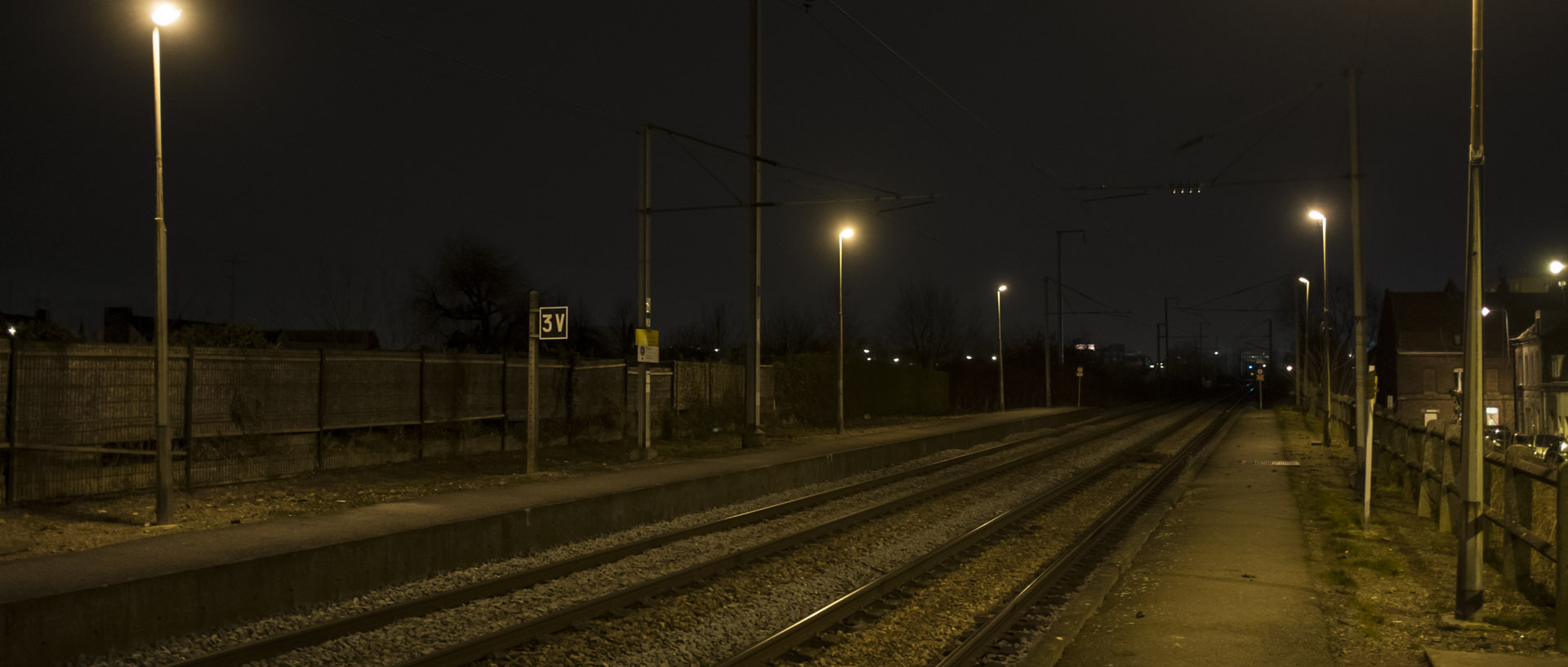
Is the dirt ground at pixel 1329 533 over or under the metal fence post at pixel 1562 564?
under

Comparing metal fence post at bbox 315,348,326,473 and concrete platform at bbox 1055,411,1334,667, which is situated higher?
metal fence post at bbox 315,348,326,473

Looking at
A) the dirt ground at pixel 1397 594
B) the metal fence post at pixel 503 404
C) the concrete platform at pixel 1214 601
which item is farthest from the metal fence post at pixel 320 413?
the dirt ground at pixel 1397 594

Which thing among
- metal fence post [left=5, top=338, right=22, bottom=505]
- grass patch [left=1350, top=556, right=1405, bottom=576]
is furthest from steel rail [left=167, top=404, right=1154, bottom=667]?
grass patch [left=1350, top=556, right=1405, bottom=576]

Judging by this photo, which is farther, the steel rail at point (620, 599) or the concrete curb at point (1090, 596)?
the concrete curb at point (1090, 596)

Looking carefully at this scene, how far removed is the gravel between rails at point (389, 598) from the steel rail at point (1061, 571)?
385 cm

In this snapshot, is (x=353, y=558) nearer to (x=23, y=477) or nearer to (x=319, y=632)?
(x=319, y=632)

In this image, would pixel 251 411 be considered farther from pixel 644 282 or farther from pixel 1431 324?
pixel 1431 324

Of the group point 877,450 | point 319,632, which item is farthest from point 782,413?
point 319,632

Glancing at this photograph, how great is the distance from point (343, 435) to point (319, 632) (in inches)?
420

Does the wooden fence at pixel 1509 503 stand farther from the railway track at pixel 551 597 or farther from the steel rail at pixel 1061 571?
the railway track at pixel 551 597

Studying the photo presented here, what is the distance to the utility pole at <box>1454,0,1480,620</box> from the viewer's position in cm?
873

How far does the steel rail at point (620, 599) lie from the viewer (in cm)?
766

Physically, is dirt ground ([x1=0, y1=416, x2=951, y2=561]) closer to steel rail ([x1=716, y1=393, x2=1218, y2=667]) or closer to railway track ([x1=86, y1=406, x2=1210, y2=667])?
railway track ([x1=86, y1=406, x2=1210, y2=667])

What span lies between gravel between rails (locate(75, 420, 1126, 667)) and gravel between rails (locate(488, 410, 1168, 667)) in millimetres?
985
